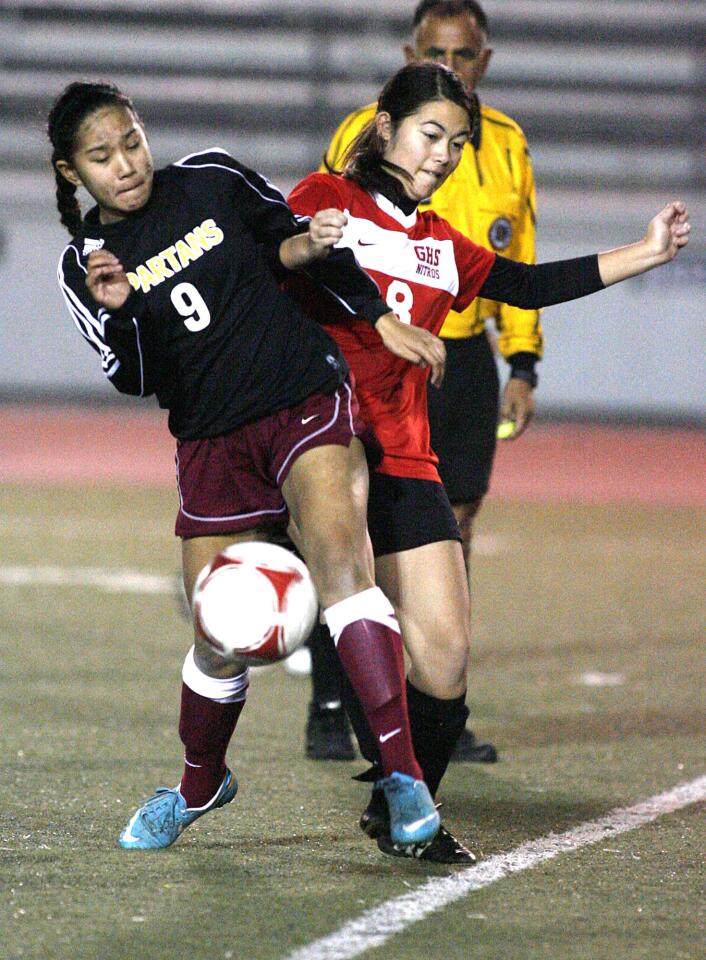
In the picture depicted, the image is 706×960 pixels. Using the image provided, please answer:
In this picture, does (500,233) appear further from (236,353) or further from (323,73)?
(323,73)

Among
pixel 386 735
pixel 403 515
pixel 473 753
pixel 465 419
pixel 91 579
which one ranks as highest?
pixel 403 515

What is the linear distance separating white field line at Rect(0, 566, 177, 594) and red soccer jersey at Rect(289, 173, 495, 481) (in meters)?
4.43

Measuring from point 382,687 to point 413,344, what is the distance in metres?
0.76

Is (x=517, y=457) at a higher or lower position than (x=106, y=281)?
lower

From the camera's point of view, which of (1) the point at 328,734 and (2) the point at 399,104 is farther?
(1) the point at 328,734

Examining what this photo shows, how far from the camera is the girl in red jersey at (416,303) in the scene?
3.87 metres

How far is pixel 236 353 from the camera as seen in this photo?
3.65 metres

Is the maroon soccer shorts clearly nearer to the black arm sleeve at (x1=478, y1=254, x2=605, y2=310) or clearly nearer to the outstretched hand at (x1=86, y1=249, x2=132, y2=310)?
the outstretched hand at (x1=86, y1=249, x2=132, y2=310)

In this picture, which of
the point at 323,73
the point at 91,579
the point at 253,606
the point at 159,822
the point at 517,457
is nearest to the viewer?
the point at 253,606

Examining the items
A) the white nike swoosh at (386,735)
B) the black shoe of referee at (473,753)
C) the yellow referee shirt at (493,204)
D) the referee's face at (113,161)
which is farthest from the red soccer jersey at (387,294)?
the black shoe of referee at (473,753)

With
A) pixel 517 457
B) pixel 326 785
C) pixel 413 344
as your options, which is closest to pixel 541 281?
pixel 413 344

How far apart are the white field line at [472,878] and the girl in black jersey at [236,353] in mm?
155

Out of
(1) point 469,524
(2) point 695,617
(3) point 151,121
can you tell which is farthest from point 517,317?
(3) point 151,121

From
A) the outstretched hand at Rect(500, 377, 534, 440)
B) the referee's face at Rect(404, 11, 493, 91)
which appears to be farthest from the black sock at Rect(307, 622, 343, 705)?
the referee's face at Rect(404, 11, 493, 91)
